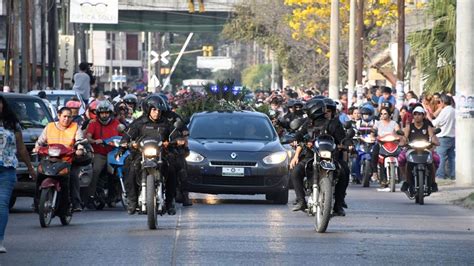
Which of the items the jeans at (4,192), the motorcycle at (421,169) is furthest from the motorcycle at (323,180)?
the motorcycle at (421,169)

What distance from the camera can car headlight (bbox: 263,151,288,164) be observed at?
2267 cm

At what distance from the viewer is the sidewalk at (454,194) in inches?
926

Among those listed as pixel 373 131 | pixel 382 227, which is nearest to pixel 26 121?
pixel 382 227

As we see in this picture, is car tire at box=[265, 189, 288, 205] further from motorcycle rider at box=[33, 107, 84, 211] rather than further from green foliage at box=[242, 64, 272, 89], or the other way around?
green foliage at box=[242, 64, 272, 89]

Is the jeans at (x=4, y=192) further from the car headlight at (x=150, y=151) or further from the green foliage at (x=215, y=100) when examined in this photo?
the green foliage at (x=215, y=100)

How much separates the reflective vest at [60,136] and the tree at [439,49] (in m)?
18.5

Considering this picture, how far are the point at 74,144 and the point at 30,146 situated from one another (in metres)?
2.88

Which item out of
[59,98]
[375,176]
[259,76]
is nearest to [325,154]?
[375,176]

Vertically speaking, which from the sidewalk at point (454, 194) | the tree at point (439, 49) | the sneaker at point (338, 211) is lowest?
the sidewalk at point (454, 194)

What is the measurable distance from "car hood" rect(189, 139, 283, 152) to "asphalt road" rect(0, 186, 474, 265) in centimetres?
94

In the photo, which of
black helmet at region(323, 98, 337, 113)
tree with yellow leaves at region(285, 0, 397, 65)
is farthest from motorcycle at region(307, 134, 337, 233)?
tree with yellow leaves at region(285, 0, 397, 65)

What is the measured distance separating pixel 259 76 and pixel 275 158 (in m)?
121

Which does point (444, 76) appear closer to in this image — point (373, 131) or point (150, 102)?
point (373, 131)

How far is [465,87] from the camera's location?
2731 centimetres
